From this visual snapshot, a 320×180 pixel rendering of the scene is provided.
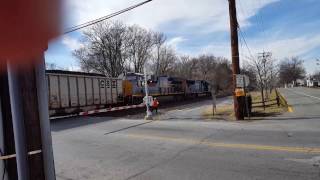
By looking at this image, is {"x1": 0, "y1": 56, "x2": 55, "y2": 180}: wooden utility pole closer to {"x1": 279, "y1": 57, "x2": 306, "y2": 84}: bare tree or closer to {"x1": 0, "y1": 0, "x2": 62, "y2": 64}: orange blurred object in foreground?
{"x1": 0, "y1": 0, "x2": 62, "y2": 64}: orange blurred object in foreground

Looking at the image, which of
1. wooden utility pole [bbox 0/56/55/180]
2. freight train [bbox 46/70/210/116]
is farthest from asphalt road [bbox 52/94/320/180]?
freight train [bbox 46/70/210/116]

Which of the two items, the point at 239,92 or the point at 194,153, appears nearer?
the point at 194,153

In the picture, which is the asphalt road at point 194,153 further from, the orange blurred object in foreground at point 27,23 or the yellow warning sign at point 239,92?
the orange blurred object in foreground at point 27,23

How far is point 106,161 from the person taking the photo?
1001 centimetres

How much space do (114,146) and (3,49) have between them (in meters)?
11.0

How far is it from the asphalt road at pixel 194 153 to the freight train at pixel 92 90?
8314 mm

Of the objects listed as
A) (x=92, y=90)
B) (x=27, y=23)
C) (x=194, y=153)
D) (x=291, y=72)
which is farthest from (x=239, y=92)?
(x=291, y=72)

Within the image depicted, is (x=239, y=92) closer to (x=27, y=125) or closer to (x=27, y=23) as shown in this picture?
(x=27, y=125)

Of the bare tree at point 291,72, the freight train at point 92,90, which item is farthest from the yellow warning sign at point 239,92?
the bare tree at point 291,72

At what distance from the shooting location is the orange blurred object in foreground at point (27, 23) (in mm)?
1571

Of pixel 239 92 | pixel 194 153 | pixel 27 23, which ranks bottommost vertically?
pixel 194 153

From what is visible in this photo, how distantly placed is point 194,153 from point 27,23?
9.22 m

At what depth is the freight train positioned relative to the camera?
25938 mm

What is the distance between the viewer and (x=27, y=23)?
1613 mm
